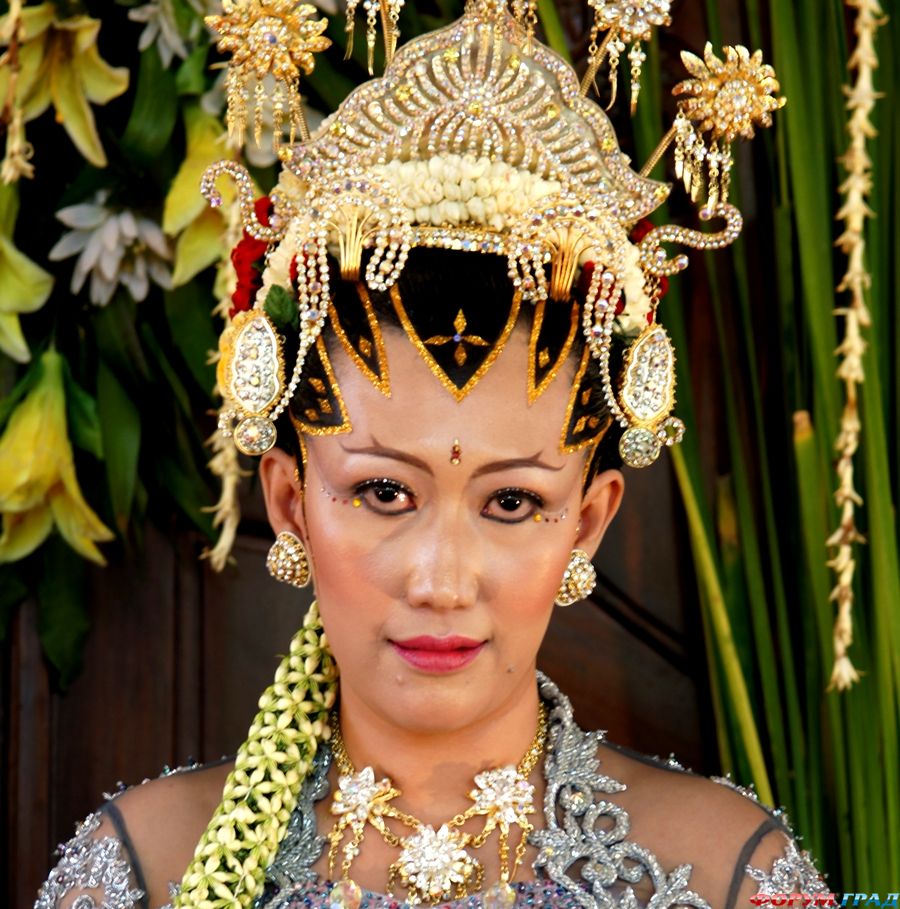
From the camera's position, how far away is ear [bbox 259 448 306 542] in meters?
1.59

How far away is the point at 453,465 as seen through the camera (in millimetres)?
1451

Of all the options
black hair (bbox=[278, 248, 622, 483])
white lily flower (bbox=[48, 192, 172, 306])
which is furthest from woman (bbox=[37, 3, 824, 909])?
white lily flower (bbox=[48, 192, 172, 306])

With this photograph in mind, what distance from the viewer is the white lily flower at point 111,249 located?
200 cm

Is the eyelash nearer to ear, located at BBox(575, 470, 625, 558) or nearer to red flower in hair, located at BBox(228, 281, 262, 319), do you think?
ear, located at BBox(575, 470, 625, 558)

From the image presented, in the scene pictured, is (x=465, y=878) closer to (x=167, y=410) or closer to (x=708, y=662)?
(x=708, y=662)

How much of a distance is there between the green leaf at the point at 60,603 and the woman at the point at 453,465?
570mm

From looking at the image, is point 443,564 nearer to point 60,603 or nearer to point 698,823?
point 698,823

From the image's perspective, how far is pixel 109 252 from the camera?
6.57 ft

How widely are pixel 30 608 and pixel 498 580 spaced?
962 mm

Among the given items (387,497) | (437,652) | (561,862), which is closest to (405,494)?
(387,497)

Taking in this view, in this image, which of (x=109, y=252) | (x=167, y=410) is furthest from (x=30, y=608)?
(x=109, y=252)

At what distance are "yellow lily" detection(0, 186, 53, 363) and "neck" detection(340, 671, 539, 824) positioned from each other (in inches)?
28.0

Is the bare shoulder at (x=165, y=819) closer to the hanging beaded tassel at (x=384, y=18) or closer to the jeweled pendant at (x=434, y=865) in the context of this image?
the jeweled pendant at (x=434, y=865)

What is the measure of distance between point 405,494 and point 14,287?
0.76 meters
